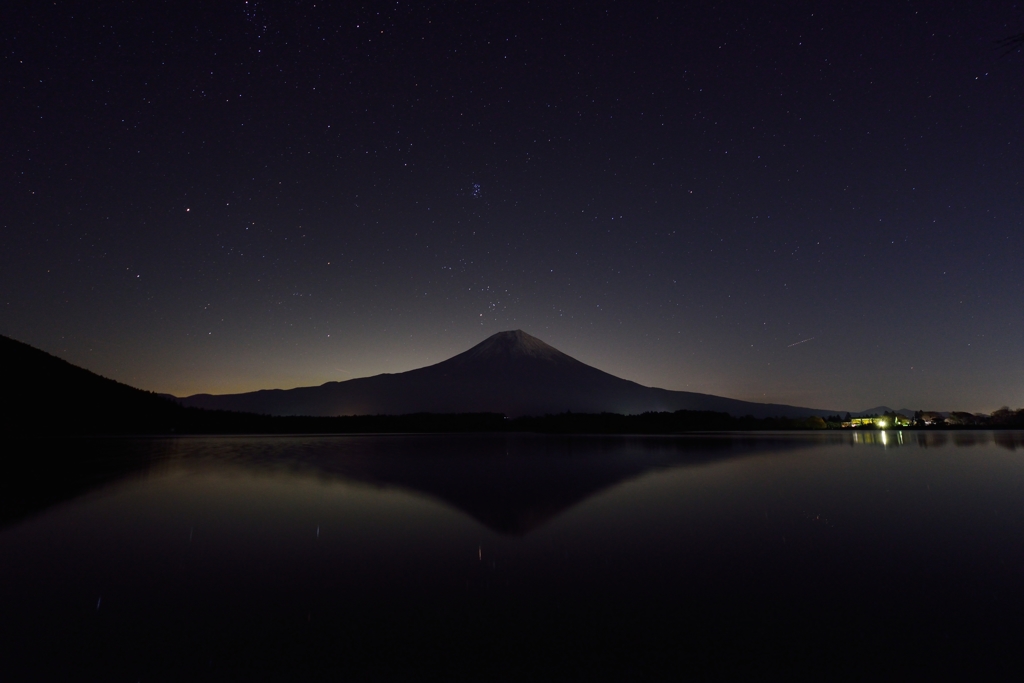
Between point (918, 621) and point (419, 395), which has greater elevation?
point (419, 395)

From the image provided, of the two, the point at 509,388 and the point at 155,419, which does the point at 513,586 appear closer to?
the point at 155,419

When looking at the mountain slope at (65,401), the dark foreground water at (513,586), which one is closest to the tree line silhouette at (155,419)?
the mountain slope at (65,401)

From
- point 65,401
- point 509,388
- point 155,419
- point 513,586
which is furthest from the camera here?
point 509,388

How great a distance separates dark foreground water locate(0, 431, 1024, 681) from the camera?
143 inches

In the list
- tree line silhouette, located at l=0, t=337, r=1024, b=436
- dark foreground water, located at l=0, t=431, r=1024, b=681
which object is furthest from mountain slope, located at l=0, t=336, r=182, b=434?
dark foreground water, located at l=0, t=431, r=1024, b=681

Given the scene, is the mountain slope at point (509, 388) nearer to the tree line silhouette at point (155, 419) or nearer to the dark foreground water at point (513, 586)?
the tree line silhouette at point (155, 419)

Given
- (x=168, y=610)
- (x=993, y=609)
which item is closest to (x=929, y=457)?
(x=993, y=609)

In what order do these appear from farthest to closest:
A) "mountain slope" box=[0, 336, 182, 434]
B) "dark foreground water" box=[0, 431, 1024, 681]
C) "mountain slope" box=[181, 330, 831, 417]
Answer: "mountain slope" box=[181, 330, 831, 417]
"mountain slope" box=[0, 336, 182, 434]
"dark foreground water" box=[0, 431, 1024, 681]

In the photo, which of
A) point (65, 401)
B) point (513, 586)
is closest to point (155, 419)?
point (65, 401)

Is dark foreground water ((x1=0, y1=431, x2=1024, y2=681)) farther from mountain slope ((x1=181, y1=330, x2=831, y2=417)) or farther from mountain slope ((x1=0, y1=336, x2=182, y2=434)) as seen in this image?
mountain slope ((x1=181, y1=330, x2=831, y2=417))

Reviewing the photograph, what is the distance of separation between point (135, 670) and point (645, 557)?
491 cm

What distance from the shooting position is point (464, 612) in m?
4.50

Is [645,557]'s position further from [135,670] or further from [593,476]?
[593,476]

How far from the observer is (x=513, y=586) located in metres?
5.18
